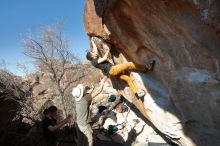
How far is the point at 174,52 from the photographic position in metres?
6.61

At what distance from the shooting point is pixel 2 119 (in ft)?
41.0

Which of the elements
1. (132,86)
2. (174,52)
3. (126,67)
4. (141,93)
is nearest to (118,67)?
(126,67)

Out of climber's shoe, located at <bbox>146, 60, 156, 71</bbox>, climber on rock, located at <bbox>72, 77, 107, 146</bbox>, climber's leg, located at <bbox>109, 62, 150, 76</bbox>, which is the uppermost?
climber's leg, located at <bbox>109, 62, 150, 76</bbox>

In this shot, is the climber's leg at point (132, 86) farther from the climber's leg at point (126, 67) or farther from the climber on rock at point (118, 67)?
the climber's leg at point (126, 67)

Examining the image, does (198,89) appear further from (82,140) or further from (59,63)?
(59,63)

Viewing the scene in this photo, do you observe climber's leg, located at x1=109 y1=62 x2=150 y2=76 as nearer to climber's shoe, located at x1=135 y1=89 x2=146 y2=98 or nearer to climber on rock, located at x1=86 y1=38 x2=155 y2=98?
climber on rock, located at x1=86 y1=38 x2=155 y2=98

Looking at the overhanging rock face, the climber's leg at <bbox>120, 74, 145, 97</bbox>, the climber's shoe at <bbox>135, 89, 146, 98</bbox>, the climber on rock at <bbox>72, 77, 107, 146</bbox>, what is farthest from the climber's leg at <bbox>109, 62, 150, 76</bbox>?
the climber on rock at <bbox>72, 77, 107, 146</bbox>

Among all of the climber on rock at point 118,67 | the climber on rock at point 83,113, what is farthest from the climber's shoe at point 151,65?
the climber on rock at point 83,113

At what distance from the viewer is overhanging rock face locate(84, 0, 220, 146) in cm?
591

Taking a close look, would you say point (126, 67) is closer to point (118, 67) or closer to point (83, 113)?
point (118, 67)

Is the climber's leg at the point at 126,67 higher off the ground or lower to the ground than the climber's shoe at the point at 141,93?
higher

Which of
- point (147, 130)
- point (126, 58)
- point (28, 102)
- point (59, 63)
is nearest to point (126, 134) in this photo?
point (147, 130)

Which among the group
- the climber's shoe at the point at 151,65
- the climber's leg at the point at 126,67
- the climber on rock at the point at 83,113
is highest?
the climber's leg at the point at 126,67

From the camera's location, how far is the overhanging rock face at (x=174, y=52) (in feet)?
19.4
